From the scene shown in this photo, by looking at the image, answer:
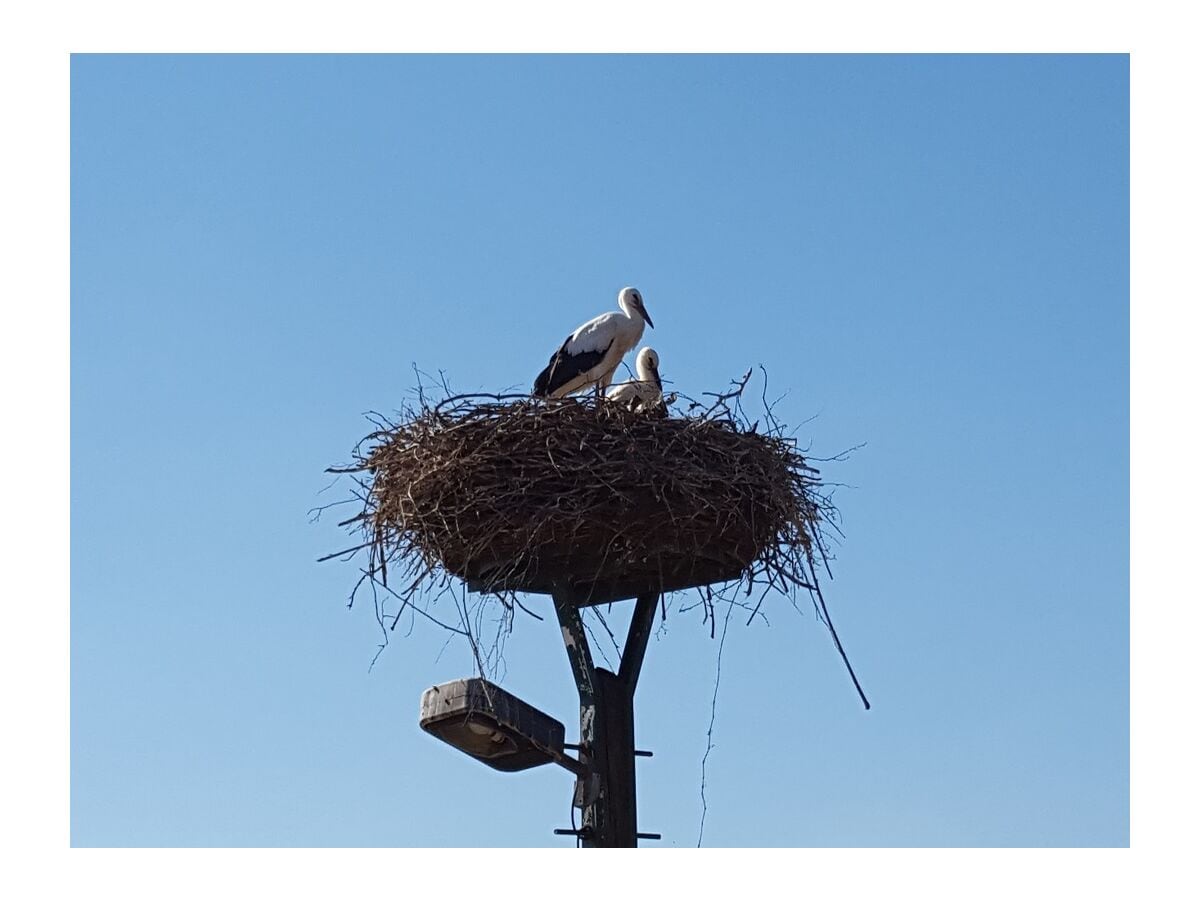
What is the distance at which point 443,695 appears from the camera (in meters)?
5.46

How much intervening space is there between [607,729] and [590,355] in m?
3.13

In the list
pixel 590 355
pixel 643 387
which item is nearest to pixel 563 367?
pixel 590 355

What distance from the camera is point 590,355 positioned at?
8992 mm

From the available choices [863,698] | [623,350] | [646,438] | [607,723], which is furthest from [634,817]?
[623,350]

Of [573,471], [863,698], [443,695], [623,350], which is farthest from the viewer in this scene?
[623,350]

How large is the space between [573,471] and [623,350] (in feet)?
9.60

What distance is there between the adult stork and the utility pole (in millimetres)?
2421

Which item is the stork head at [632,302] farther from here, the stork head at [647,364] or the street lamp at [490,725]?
the street lamp at [490,725]

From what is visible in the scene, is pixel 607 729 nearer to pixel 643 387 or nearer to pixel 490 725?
pixel 490 725

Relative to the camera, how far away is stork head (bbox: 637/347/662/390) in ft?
28.9

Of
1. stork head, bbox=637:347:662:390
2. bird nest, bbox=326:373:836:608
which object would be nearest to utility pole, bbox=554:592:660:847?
bird nest, bbox=326:373:836:608

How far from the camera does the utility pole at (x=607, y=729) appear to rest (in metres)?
6.02

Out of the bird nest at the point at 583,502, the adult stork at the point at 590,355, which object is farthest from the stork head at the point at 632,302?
the bird nest at the point at 583,502

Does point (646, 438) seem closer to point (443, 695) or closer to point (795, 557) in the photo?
point (795, 557)
